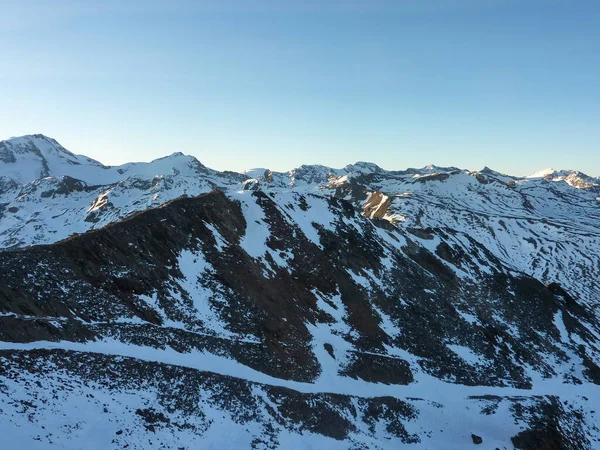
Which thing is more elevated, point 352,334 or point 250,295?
point 250,295

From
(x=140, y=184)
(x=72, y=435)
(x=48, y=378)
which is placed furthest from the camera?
(x=140, y=184)

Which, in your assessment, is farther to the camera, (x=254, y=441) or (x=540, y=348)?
(x=540, y=348)

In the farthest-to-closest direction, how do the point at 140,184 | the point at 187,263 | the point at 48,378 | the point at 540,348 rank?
1. the point at 140,184
2. the point at 540,348
3. the point at 187,263
4. the point at 48,378

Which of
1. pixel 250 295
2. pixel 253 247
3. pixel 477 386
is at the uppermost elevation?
pixel 253 247


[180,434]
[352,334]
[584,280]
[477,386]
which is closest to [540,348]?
[477,386]

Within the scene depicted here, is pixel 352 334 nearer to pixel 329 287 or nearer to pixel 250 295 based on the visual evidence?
Answer: pixel 329 287

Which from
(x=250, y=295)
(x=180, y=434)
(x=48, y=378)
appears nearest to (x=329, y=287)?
(x=250, y=295)
